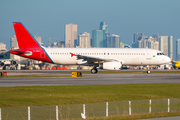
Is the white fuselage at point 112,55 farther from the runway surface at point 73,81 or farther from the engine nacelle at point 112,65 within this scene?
the runway surface at point 73,81

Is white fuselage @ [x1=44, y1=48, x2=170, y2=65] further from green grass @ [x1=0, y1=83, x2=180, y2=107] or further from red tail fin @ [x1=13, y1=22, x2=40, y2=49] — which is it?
green grass @ [x1=0, y1=83, x2=180, y2=107]

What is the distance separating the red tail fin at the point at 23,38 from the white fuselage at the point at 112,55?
2883 millimetres

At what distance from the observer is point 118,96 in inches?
1019

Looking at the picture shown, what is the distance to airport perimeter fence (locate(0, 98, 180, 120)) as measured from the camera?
15.0m

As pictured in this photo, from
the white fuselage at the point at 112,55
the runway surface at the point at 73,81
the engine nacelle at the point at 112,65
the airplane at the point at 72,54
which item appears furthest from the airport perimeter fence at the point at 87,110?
the white fuselage at the point at 112,55

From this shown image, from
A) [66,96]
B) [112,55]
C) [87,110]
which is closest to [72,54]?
[112,55]

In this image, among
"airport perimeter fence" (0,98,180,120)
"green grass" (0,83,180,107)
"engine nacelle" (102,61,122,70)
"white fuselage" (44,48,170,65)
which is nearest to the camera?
"airport perimeter fence" (0,98,180,120)

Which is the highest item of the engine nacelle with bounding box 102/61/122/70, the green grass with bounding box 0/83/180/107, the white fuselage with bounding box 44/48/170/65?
the white fuselage with bounding box 44/48/170/65

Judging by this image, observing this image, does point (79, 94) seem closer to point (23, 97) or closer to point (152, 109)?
point (23, 97)

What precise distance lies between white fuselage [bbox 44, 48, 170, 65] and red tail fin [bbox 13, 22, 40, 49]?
2.88 metres

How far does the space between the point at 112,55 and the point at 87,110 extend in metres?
43.9

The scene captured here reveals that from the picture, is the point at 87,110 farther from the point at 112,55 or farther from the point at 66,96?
the point at 112,55

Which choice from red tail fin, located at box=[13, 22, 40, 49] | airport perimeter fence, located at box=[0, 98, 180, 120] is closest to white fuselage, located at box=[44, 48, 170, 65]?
red tail fin, located at box=[13, 22, 40, 49]

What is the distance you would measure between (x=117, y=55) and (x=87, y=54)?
612 cm
